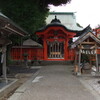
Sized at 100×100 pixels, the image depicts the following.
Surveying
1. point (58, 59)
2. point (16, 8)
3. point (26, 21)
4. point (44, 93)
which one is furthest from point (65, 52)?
point (44, 93)

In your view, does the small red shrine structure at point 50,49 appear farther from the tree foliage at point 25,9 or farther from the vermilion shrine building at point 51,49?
the tree foliage at point 25,9

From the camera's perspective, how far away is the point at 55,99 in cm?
733

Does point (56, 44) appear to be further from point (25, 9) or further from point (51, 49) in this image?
point (25, 9)

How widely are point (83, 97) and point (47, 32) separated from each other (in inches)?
578

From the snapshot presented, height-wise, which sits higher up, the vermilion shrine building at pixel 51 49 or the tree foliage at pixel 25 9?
the tree foliage at pixel 25 9

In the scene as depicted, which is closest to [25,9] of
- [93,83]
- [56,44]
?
[56,44]

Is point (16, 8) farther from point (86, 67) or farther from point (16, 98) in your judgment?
point (16, 98)

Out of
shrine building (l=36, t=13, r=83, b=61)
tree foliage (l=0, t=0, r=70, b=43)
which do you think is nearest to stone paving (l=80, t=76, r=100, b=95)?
tree foliage (l=0, t=0, r=70, b=43)

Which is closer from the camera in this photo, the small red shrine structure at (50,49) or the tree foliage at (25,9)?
the tree foliage at (25,9)

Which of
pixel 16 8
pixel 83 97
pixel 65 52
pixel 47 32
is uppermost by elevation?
pixel 16 8

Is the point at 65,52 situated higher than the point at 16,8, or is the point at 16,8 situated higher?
the point at 16,8

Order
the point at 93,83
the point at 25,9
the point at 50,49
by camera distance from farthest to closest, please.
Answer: the point at 50,49, the point at 25,9, the point at 93,83

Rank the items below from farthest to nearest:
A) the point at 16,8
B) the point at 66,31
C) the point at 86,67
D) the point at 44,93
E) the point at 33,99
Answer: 1. the point at 66,31
2. the point at 16,8
3. the point at 86,67
4. the point at 44,93
5. the point at 33,99

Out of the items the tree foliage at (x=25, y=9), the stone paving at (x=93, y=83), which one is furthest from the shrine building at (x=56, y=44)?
the stone paving at (x=93, y=83)
